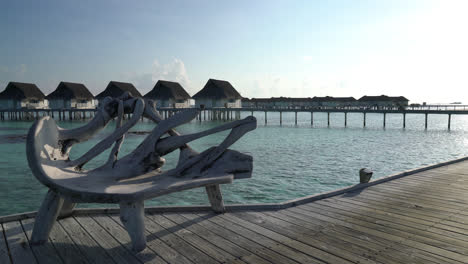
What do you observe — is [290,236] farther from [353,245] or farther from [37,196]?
[37,196]

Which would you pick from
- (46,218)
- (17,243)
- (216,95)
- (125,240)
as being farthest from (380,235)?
(216,95)

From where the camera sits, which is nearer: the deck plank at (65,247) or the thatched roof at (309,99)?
the deck plank at (65,247)

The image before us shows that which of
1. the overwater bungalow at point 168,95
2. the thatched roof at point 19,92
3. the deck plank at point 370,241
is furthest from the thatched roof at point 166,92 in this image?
the deck plank at point 370,241

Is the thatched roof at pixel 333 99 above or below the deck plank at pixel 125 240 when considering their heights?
above

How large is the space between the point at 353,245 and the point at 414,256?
48 centimetres

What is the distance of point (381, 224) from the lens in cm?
341

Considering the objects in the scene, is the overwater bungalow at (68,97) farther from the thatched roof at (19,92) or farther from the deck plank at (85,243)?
the deck plank at (85,243)

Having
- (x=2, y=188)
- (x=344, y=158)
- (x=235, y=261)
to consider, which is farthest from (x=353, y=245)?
(x=344, y=158)

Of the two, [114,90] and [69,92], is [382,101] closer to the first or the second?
[114,90]

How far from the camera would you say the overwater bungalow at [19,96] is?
158 feet

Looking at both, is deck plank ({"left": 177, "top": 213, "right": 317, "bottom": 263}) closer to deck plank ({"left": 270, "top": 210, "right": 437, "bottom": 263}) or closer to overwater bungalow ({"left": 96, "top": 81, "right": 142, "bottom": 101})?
deck plank ({"left": 270, "top": 210, "right": 437, "bottom": 263})

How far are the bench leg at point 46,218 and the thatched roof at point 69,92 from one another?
166 feet

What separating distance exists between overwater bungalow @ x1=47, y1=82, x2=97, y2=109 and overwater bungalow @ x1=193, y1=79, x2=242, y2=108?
17947 millimetres

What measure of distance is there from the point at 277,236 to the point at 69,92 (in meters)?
52.4
